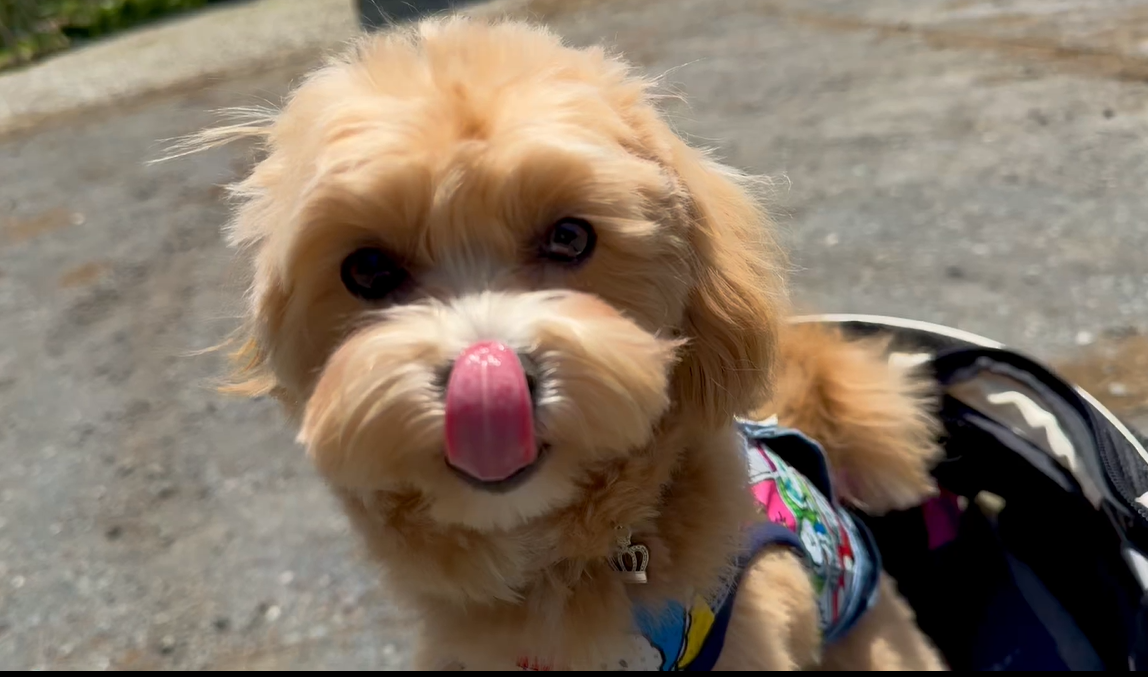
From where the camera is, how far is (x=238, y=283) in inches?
59.5

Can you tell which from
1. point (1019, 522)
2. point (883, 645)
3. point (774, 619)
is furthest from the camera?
point (1019, 522)

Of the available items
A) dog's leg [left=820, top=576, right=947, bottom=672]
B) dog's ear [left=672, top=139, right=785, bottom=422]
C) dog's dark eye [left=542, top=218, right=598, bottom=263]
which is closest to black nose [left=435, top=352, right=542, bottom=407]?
dog's dark eye [left=542, top=218, right=598, bottom=263]

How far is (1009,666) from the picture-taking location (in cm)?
199

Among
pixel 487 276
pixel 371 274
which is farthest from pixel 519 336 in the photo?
pixel 371 274

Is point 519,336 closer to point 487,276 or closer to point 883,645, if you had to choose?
point 487,276

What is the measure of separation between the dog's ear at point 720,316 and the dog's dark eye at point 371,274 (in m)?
0.46

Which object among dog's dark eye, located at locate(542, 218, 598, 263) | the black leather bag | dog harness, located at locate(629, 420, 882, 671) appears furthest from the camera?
the black leather bag

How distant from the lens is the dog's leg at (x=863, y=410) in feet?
6.21

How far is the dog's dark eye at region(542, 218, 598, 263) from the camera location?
122 centimetres

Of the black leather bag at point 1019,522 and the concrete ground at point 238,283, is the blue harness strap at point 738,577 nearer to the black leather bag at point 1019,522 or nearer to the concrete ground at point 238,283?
the black leather bag at point 1019,522

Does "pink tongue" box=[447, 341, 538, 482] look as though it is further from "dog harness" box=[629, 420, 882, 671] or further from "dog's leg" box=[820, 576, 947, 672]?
"dog's leg" box=[820, 576, 947, 672]

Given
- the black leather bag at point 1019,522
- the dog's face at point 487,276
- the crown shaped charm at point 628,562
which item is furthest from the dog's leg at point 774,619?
the black leather bag at point 1019,522

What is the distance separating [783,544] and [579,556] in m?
0.46

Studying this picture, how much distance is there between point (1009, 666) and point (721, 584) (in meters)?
1.00
